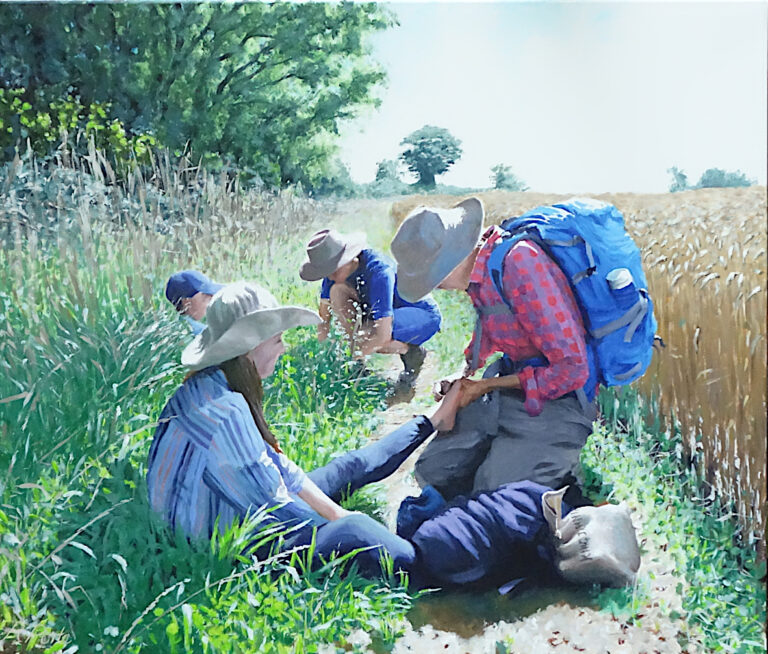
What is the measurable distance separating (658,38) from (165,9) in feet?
6.05

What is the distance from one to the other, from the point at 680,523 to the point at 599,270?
98 cm

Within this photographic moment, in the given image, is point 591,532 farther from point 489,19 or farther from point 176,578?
point 489,19

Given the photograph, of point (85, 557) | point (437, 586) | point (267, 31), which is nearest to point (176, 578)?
point (85, 557)

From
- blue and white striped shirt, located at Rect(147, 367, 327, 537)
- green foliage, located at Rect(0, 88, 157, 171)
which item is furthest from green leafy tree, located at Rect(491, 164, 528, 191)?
green foliage, located at Rect(0, 88, 157, 171)

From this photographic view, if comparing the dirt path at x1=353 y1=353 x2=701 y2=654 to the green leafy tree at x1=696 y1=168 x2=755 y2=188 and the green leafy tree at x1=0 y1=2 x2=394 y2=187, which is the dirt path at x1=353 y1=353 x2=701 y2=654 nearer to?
the green leafy tree at x1=696 y1=168 x2=755 y2=188

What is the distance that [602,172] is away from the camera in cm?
261

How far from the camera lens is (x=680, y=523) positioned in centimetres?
256

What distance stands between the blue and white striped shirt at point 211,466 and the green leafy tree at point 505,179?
1.22 metres

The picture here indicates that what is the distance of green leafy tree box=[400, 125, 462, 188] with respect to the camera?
102 inches

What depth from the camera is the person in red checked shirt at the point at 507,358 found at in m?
2.47

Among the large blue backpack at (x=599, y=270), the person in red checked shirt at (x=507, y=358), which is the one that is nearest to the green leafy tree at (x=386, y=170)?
the person in red checked shirt at (x=507, y=358)

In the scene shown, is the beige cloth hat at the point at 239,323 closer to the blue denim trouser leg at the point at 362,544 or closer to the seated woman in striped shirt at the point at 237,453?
the seated woman in striped shirt at the point at 237,453

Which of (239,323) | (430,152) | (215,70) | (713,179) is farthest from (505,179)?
(215,70)

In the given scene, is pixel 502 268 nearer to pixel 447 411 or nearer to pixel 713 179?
pixel 447 411
